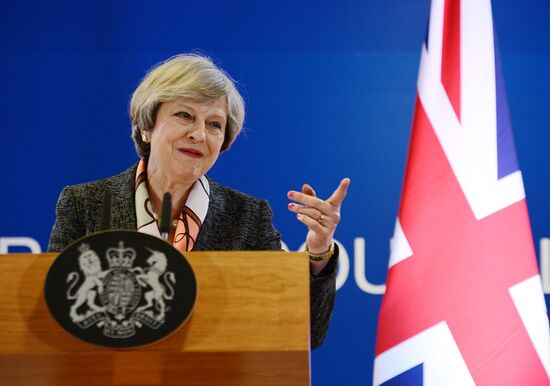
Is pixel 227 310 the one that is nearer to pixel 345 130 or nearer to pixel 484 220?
pixel 484 220

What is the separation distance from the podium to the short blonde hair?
2.62 feet

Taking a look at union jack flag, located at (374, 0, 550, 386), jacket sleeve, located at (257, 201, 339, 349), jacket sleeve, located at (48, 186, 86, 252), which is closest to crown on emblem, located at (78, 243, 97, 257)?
jacket sleeve, located at (257, 201, 339, 349)

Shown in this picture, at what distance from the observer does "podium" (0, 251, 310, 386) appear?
110 cm

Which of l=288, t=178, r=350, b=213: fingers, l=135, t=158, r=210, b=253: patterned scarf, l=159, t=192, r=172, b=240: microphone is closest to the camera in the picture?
l=159, t=192, r=172, b=240: microphone

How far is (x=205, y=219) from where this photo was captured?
1880 mm

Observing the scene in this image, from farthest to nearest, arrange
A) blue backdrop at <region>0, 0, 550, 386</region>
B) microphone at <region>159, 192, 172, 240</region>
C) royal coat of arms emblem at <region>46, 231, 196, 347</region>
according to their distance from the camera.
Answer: blue backdrop at <region>0, 0, 550, 386</region>, microphone at <region>159, 192, 172, 240</region>, royal coat of arms emblem at <region>46, 231, 196, 347</region>

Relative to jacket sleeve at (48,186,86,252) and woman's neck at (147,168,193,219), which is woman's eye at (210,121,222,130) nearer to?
woman's neck at (147,168,193,219)

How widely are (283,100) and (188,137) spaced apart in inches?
43.3

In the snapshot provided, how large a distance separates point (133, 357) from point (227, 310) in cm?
A: 14

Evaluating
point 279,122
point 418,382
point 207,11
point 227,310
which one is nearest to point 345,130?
point 279,122

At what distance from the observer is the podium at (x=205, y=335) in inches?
43.3

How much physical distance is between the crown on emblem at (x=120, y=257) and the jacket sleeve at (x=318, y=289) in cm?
60

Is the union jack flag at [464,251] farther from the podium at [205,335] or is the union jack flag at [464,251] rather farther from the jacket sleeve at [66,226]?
the podium at [205,335]

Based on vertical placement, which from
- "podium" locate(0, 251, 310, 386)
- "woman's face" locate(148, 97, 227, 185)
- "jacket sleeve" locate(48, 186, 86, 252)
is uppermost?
"woman's face" locate(148, 97, 227, 185)
